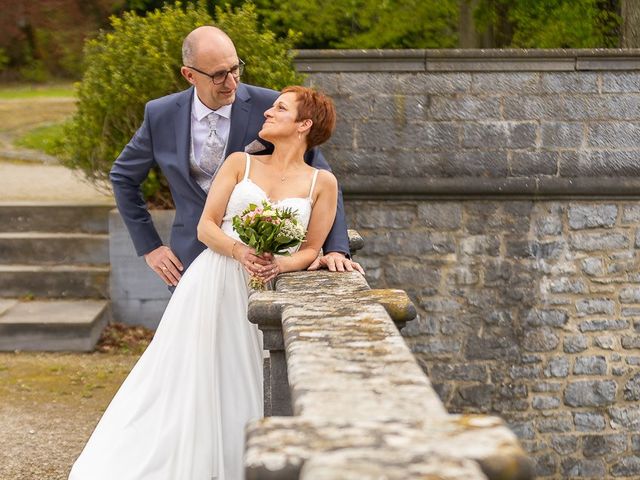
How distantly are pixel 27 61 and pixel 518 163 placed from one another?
12863 millimetres

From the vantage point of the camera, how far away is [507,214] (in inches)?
362

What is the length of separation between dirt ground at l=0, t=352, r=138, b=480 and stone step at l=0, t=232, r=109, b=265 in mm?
1174

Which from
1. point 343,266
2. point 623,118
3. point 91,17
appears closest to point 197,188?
point 343,266

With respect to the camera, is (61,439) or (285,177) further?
(61,439)

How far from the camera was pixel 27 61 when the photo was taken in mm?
19969

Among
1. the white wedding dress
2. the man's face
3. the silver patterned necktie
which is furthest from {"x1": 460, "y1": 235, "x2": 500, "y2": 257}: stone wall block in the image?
the white wedding dress

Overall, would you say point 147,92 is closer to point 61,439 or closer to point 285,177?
point 61,439

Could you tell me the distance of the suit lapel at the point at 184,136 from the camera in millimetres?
5441

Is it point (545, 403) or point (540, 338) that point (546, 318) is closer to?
point (540, 338)

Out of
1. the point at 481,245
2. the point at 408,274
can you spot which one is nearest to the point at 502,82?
the point at 481,245

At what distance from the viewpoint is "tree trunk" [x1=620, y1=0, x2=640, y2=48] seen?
11.5 meters

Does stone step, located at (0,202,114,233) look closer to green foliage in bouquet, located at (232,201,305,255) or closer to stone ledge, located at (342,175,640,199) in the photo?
stone ledge, located at (342,175,640,199)

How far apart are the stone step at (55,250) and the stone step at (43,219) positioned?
0.95 ft

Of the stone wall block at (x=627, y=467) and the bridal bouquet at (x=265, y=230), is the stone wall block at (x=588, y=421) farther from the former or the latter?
the bridal bouquet at (x=265, y=230)
